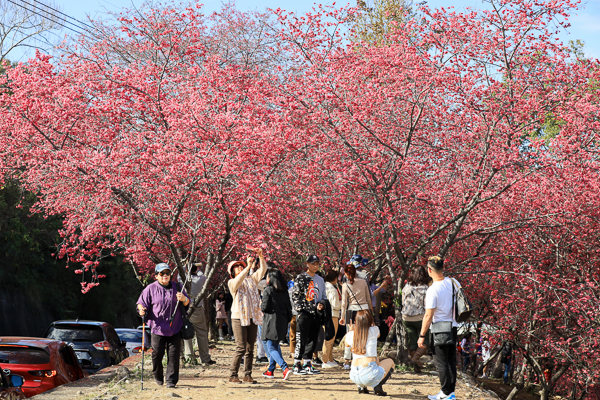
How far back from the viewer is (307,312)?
390 inches

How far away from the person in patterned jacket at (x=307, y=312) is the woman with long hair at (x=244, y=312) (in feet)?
2.73

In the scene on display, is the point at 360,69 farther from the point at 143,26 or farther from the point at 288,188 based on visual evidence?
the point at 143,26

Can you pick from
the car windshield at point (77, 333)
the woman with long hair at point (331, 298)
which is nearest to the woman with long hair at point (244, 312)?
the woman with long hair at point (331, 298)

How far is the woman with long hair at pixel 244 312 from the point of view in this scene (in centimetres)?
900

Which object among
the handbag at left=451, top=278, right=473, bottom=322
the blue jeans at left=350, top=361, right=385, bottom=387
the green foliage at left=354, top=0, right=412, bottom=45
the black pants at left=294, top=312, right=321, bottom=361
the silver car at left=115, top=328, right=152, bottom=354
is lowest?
the silver car at left=115, top=328, right=152, bottom=354

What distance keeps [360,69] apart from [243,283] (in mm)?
5406

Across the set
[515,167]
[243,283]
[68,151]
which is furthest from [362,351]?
[68,151]

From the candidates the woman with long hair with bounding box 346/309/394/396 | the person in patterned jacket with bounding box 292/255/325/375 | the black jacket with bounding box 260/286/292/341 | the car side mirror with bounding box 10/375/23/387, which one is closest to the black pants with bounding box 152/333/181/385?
the black jacket with bounding box 260/286/292/341

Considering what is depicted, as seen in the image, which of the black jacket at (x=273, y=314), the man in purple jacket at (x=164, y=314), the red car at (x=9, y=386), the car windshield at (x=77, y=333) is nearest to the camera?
the red car at (x=9, y=386)

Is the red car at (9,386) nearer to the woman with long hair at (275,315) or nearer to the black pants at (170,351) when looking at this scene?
the black pants at (170,351)

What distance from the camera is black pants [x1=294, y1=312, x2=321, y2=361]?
9844 millimetres

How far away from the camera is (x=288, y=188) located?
1280 centimetres

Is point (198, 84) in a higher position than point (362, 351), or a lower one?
higher

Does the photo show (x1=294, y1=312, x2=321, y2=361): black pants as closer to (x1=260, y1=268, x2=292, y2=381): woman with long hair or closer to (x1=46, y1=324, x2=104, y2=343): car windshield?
(x1=260, y1=268, x2=292, y2=381): woman with long hair
